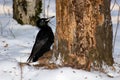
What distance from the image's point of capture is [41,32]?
6.33 m

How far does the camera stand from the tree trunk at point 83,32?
5.18 metres

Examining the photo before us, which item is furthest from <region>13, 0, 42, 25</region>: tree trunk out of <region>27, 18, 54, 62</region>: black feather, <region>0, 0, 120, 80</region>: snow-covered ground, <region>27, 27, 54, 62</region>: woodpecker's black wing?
<region>27, 27, 54, 62</region>: woodpecker's black wing

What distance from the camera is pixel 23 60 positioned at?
232 inches

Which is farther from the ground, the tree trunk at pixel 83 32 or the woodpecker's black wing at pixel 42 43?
the tree trunk at pixel 83 32

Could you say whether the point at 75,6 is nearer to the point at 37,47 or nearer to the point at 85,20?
the point at 85,20

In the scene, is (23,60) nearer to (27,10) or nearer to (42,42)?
(42,42)

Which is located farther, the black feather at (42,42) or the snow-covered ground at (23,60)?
the black feather at (42,42)

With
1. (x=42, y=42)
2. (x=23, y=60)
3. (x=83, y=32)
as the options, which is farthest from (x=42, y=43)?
(x=83, y=32)

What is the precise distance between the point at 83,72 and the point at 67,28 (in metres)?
0.54

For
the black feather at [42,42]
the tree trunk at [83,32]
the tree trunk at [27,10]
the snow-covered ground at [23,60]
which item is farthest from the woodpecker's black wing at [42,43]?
the tree trunk at [27,10]

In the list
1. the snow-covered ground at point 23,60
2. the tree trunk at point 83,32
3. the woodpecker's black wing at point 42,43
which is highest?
the tree trunk at point 83,32

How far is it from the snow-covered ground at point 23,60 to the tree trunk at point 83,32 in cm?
18

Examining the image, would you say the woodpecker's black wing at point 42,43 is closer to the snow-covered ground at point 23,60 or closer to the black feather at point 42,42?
the black feather at point 42,42

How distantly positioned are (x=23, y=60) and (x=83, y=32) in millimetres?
1061
